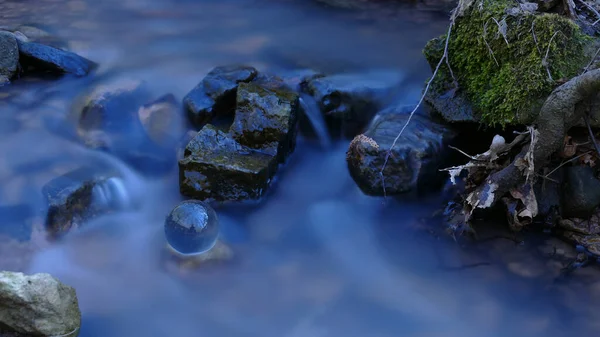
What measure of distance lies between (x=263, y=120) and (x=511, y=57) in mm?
1960

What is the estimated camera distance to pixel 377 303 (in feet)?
12.2

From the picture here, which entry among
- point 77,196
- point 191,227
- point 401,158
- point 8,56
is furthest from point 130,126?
point 401,158

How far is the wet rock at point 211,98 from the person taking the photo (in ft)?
16.1

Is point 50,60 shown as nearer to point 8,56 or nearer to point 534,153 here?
point 8,56

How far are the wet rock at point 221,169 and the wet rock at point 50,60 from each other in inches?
84.7

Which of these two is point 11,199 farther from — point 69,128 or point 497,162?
point 497,162

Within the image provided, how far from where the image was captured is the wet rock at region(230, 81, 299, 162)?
4426 mm

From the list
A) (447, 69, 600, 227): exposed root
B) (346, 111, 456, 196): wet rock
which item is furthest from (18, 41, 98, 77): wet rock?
(447, 69, 600, 227): exposed root

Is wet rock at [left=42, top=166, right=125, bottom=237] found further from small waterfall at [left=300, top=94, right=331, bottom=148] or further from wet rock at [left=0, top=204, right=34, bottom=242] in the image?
small waterfall at [left=300, top=94, right=331, bottom=148]

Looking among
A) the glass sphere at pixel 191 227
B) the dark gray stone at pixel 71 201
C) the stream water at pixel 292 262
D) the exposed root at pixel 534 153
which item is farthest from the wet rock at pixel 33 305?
the exposed root at pixel 534 153

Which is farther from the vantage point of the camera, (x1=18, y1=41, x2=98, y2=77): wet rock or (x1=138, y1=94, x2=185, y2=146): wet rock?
(x1=18, y1=41, x2=98, y2=77): wet rock

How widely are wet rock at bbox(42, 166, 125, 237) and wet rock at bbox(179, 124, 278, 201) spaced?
0.62 m

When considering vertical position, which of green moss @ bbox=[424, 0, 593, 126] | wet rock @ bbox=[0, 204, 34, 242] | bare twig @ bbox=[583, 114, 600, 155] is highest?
green moss @ bbox=[424, 0, 593, 126]

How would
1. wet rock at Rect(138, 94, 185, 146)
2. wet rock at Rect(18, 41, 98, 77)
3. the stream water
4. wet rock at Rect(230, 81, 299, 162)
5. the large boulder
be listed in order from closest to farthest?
the stream water → wet rock at Rect(230, 81, 299, 162) → the large boulder → wet rock at Rect(138, 94, 185, 146) → wet rock at Rect(18, 41, 98, 77)
